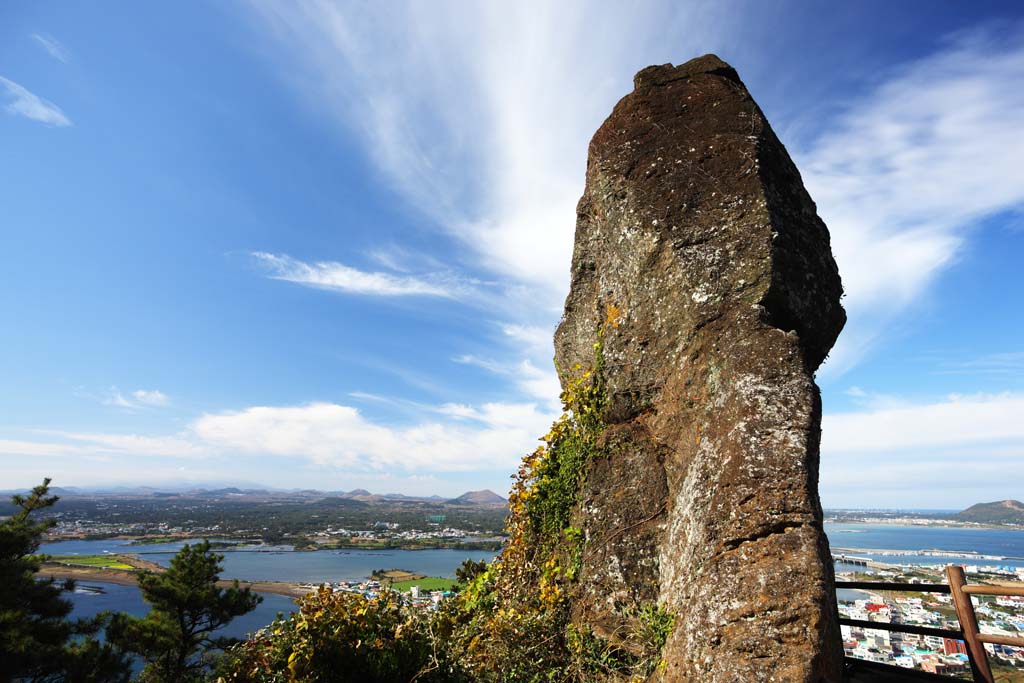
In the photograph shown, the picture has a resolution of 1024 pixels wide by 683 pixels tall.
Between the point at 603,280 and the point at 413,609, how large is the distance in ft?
19.0

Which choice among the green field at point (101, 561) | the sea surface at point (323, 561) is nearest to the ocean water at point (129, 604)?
the sea surface at point (323, 561)

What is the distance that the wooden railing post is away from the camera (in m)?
5.61

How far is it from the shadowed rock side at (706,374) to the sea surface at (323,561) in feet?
141

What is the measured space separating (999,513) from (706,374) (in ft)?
560

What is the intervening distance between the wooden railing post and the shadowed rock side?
2.78 metres

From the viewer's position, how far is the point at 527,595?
23.2 ft

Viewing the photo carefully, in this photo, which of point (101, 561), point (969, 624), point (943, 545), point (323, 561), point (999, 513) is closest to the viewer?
point (969, 624)

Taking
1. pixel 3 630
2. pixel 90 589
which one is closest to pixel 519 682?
pixel 3 630

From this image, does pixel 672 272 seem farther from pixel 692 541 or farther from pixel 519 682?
pixel 519 682

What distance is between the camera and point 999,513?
413 feet

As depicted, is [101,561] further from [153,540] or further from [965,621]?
[965,621]

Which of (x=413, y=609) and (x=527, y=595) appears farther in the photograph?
(x=527, y=595)

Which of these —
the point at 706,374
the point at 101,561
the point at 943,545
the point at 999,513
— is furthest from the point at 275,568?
the point at 999,513

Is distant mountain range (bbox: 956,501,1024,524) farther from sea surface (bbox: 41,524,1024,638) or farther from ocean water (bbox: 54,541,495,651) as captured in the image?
ocean water (bbox: 54,541,495,651)
